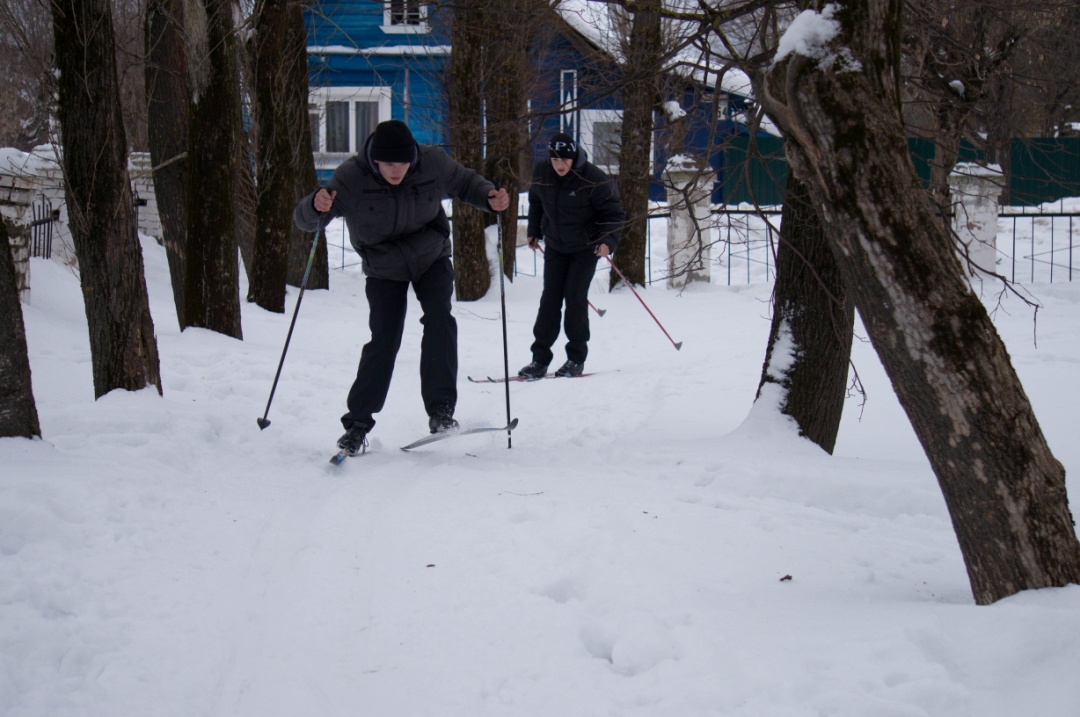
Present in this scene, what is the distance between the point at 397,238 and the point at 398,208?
0.63 feet

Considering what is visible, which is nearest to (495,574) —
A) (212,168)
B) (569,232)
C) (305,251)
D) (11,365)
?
(11,365)

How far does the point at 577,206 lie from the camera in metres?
7.79

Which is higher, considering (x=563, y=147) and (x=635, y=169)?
(x=635, y=169)

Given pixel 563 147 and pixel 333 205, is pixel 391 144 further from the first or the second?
pixel 563 147

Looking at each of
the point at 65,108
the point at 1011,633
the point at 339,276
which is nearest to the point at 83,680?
the point at 1011,633

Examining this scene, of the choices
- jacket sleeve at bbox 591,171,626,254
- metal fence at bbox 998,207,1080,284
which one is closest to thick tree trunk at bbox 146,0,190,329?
jacket sleeve at bbox 591,171,626,254

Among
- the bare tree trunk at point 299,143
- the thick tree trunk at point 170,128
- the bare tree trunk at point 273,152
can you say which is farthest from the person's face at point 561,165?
the bare tree trunk at point 273,152

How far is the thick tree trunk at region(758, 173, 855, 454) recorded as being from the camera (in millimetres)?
5137

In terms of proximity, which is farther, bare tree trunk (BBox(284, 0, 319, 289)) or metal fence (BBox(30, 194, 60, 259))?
bare tree trunk (BBox(284, 0, 319, 289))

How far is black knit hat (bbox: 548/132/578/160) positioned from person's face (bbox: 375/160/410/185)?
2704 mm

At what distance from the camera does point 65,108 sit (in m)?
5.08

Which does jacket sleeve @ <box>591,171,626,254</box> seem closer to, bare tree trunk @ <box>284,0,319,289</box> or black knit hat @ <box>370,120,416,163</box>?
black knit hat @ <box>370,120,416,163</box>

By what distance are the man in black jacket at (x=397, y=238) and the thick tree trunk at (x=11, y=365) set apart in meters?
1.44

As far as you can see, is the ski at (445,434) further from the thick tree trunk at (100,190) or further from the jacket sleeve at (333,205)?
the thick tree trunk at (100,190)
